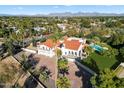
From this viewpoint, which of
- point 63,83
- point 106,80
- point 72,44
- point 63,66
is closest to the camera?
point 106,80

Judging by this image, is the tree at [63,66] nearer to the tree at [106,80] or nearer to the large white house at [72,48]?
the large white house at [72,48]

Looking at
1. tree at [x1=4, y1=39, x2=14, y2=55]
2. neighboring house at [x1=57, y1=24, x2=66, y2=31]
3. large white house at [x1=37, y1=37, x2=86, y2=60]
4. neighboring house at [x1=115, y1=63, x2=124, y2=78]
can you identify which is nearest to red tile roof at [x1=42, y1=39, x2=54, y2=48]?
large white house at [x1=37, y1=37, x2=86, y2=60]

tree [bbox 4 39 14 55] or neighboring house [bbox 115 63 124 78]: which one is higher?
tree [bbox 4 39 14 55]

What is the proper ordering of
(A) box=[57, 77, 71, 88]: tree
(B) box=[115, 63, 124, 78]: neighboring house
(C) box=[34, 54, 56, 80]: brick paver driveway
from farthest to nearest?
(C) box=[34, 54, 56, 80]: brick paver driveway
(B) box=[115, 63, 124, 78]: neighboring house
(A) box=[57, 77, 71, 88]: tree

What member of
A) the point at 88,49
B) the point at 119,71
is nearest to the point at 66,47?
the point at 88,49

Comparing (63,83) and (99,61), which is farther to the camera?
(99,61)

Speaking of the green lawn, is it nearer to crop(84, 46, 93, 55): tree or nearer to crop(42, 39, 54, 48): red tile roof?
crop(84, 46, 93, 55): tree

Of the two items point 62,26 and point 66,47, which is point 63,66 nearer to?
point 66,47

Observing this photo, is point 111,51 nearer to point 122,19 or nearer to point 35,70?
point 122,19
